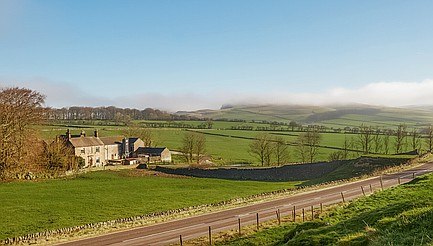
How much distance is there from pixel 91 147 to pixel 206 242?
85792mm

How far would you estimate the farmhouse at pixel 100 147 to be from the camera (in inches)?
4043

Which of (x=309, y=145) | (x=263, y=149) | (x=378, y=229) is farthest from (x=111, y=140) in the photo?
(x=378, y=229)

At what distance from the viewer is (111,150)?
4648 inches

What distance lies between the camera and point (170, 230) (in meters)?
33.8

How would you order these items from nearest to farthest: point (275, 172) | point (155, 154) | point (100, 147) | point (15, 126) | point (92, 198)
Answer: point (92, 198), point (15, 126), point (275, 172), point (100, 147), point (155, 154)

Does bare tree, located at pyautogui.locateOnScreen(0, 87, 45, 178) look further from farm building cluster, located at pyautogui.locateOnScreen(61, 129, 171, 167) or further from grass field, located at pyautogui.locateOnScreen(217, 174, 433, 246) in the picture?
grass field, located at pyautogui.locateOnScreen(217, 174, 433, 246)

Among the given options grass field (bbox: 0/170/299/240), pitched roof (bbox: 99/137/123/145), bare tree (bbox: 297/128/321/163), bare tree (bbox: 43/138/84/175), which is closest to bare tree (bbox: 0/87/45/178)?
grass field (bbox: 0/170/299/240)

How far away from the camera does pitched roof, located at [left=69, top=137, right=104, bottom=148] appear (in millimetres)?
101306

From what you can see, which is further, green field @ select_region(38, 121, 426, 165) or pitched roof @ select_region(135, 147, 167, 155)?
pitched roof @ select_region(135, 147, 167, 155)

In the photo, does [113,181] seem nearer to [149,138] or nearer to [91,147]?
[91,147]

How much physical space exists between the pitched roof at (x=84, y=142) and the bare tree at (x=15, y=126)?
3129 cm

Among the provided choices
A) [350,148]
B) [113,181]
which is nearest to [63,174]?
[113,181]

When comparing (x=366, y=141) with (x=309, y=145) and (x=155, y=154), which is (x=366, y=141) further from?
(x=155, y=154)

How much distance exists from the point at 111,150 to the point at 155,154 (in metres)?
13.9
